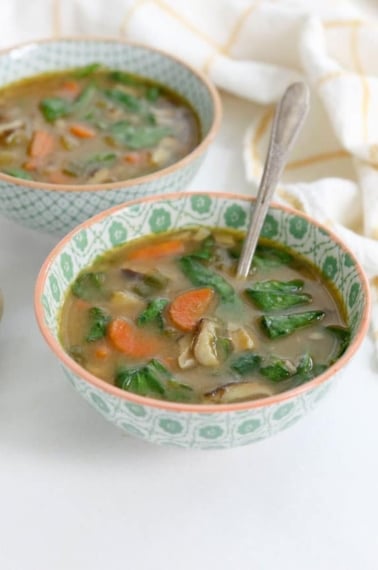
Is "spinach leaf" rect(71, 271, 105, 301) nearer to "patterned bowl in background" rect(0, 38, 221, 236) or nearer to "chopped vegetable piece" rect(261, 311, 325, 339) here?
"patterned bowl in background" rect(0, 38, 221, 236)

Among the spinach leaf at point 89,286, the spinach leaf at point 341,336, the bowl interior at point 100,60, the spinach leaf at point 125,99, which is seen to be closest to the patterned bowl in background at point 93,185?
the bowl interior at point 100,60

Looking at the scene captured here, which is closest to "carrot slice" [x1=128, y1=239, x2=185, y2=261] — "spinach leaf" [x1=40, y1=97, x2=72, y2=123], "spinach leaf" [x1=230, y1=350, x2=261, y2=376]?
"spinach leaf" [x1=230, y1=350, x2=261, y2=376]

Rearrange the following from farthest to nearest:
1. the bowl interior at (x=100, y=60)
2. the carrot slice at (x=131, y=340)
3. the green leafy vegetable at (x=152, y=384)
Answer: the bowl interior at (x=100, y=60), the carrot slice at (x=131, y=340), the green leafy vegetable at (x=152, y=384)

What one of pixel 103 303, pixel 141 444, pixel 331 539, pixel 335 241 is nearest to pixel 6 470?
pixel 141 444

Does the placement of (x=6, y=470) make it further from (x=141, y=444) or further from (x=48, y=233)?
(x=48, y=233)

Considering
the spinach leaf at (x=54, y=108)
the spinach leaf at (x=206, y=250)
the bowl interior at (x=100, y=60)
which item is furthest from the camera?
the bowl interior at (x=100, y=60)

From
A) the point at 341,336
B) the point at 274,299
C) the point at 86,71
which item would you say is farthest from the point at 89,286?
the point at 86,71

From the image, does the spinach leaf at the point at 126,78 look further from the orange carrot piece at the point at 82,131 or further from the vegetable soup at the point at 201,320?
the vegetable soup at the point at 201,320
